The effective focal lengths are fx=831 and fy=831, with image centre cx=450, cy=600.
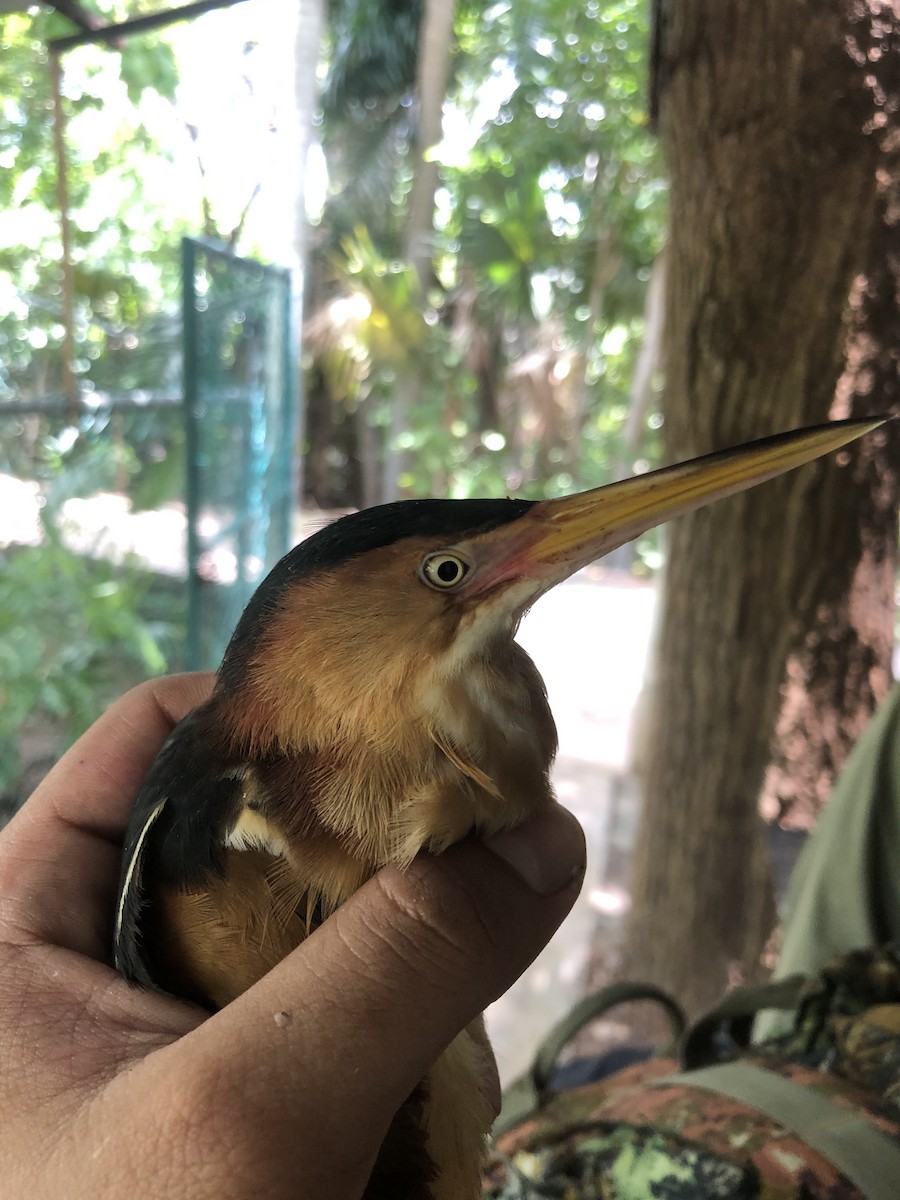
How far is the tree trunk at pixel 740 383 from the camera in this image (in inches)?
70.2

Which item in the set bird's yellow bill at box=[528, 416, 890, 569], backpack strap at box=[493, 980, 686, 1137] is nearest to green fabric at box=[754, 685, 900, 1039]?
backpack strap at box=[493, 980, 686, 1137]

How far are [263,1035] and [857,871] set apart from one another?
1.20 m

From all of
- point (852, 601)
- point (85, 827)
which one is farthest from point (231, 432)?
point (85, 827)

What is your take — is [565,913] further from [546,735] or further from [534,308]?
[534,308]

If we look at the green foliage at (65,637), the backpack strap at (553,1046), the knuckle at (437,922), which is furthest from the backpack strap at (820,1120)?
the green foliage at (65,637)

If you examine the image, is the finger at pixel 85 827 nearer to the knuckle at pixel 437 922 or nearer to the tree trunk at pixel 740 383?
the knuckle at pixel 437 922

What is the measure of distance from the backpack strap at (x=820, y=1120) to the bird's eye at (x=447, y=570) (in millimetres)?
872

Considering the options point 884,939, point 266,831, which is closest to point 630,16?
point 884,939

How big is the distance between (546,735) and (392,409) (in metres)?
6.83

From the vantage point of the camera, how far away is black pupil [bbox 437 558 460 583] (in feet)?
2.77

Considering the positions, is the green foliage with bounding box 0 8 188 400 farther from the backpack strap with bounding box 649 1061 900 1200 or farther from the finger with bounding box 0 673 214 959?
the backpack strap with bounding box 649 1061 900 1200

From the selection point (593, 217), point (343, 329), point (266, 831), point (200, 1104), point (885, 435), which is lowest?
point (200, 1104)

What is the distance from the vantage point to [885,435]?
1.98 metres

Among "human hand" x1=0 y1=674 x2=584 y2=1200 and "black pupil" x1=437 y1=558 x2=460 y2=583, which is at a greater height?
"black pupil" x1=437 y1=558 x2=460 y2=583
